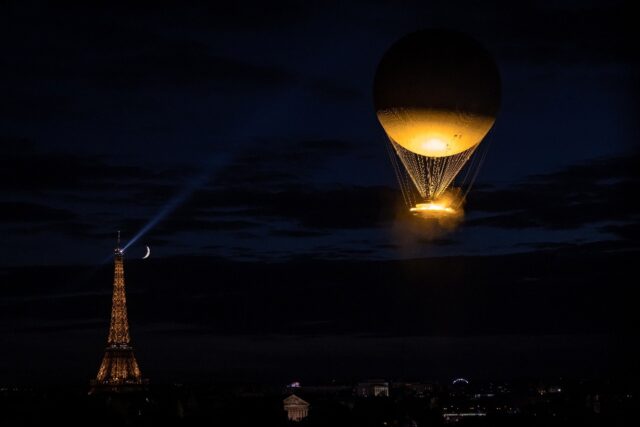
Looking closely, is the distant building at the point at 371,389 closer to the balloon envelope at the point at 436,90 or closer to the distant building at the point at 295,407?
the distant building at the point at 295,407

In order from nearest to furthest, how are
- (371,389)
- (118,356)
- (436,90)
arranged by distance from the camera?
(436,90) < (118,356) < (371,389)

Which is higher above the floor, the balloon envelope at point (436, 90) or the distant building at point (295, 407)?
the distant building at point (295, 407)

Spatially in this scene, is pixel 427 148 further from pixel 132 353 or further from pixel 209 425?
pixel 132 353

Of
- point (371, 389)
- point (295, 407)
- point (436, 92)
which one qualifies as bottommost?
point (436, 92)

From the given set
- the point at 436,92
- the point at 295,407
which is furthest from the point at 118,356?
the point at 436,92

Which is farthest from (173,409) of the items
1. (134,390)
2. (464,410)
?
(464,410)

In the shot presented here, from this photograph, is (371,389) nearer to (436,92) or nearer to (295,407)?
(295,407)

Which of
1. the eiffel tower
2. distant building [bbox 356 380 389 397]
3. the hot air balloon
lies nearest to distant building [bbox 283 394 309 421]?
the eiffel tower

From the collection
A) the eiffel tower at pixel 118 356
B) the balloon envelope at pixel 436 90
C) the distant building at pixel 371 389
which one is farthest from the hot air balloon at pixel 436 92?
the distant building at pixel 371 389

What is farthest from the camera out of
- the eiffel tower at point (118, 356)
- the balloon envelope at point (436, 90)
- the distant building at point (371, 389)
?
the distant building at point (371, 389)
